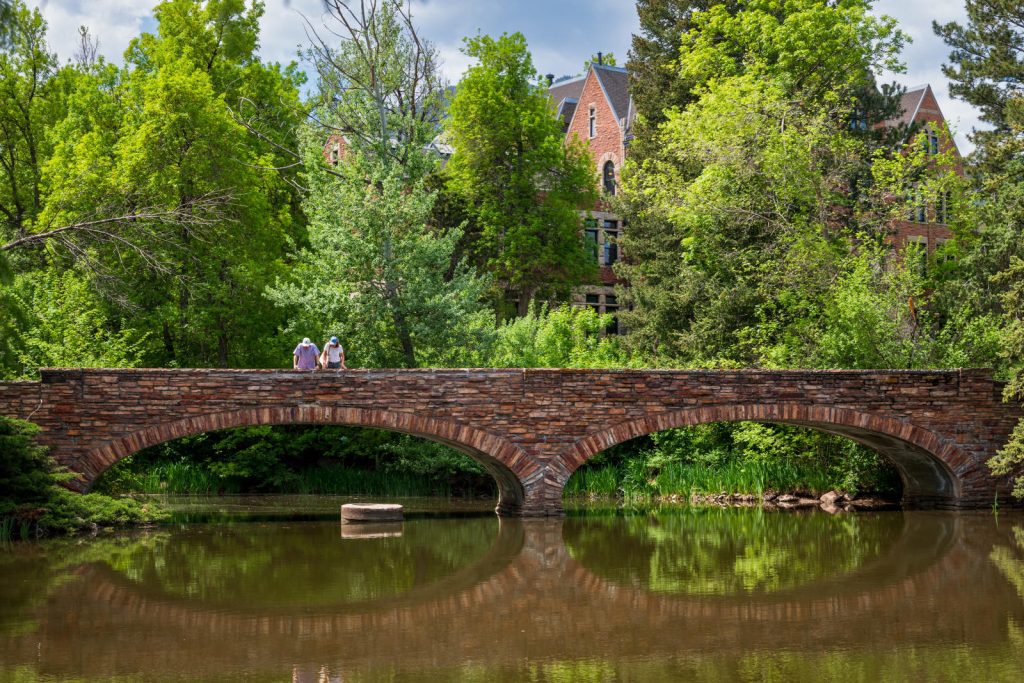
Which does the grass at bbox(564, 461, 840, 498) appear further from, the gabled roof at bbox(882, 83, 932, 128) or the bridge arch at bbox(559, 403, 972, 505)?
the gabled roof at bbox(882, 83, 932, 128)

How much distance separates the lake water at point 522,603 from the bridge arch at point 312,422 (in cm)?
133

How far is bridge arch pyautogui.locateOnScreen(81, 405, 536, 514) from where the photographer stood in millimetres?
21500

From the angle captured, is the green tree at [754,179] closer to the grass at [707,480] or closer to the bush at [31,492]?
the grass at [707,480]

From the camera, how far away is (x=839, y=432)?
25.2 m

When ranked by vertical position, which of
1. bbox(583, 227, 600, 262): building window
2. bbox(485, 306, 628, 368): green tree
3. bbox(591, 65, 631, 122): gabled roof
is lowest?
bbox(485, 306, 628, 368): green tree

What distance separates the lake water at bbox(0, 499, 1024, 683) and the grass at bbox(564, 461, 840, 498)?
17.2ft

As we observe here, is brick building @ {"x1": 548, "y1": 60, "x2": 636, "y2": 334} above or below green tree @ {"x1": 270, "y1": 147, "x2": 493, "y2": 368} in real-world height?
above

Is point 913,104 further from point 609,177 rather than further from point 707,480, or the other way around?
point 707,480

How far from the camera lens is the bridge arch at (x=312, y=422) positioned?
70.5ft

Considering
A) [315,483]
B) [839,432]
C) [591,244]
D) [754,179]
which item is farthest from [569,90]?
[839,432]

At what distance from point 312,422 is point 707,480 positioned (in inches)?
420

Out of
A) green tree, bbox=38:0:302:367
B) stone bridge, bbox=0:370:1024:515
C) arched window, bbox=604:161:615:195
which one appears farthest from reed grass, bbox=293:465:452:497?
arched window, bbox=604:161:615:195

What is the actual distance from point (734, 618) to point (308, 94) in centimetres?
3012

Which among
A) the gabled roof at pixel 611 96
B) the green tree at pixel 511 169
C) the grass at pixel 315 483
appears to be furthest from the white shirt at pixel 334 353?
the gabled roof at pixel 611 96
